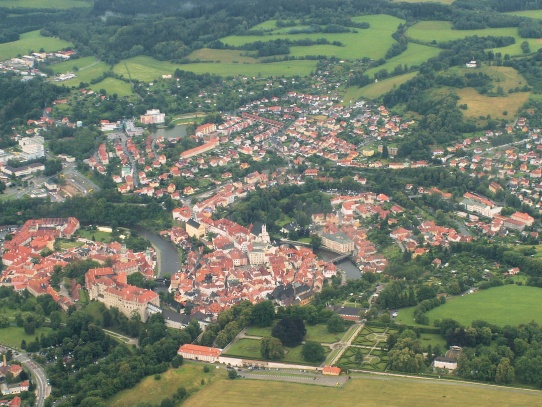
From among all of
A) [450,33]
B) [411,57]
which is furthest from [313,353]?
[450,33]

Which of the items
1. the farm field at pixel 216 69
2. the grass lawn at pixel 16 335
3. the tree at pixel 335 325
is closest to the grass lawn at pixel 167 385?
the tree at pixel 335 325

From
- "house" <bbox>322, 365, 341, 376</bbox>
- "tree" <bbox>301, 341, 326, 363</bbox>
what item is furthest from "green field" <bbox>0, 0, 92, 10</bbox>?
"house" <bbox>322, 365, 341, 376</bbox>

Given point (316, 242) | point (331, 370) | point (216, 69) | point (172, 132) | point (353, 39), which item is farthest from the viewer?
point (353, 39)

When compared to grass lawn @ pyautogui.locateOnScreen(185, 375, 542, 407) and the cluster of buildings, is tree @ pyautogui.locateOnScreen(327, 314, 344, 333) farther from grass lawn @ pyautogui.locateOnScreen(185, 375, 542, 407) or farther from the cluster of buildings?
the cluster of buildings

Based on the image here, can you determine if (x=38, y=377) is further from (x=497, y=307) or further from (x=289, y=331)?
(x=497, y=307)

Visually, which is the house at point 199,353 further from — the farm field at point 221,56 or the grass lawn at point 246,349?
the farm field at point 221,56

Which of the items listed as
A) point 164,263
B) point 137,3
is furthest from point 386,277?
point 137,3
